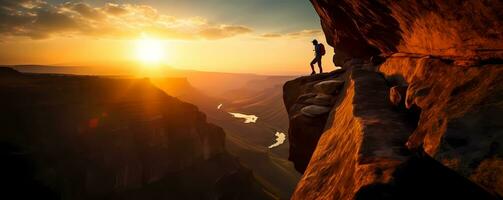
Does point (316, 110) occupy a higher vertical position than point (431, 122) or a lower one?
lower

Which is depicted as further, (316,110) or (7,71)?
(7,71)

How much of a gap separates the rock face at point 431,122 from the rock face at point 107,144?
95084mm

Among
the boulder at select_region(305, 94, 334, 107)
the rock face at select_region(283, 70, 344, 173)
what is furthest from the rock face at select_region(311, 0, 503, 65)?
the rock face at select_region(283, 70, 344, 173)

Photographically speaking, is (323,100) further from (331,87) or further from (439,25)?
(439,25)

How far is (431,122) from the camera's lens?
591 cm

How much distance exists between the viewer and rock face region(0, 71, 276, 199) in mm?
82312

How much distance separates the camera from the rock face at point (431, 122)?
14.7ft

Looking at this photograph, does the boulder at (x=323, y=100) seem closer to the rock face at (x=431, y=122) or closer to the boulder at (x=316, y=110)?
the boulder at (x=316, y=110)

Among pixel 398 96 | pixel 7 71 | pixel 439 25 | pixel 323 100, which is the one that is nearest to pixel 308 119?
pixel 323 100

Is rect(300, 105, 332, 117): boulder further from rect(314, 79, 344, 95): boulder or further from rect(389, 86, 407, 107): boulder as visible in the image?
rect(389, 86, 407, 107): boulder

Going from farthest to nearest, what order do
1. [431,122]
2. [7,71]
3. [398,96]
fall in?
[7,71], [398,96], [431,122]

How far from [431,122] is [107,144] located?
4272 inches

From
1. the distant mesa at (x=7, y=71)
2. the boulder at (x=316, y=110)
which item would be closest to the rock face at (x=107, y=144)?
the distant mesa at (x=7, y=71)

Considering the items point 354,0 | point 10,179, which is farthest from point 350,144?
point 10,179
